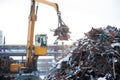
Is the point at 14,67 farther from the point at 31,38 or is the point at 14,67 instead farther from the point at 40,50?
the point at 31,38

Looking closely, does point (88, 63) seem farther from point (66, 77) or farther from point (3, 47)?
point (3, 47)

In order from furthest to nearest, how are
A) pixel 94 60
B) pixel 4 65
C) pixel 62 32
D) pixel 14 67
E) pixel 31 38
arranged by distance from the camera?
1. pixel 4 65
2. pixel 14 67
3. pixel 31 38
4. pixel 62 32
5. pixel 94 60

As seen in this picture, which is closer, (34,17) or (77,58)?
(77,58)

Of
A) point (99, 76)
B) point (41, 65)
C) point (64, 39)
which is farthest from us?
point (41, 65)

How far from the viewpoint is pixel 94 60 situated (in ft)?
32.5

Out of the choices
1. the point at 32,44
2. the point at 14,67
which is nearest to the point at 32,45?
the point at 32,44

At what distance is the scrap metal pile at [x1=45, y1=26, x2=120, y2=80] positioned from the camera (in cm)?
935

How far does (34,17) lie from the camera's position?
18859mm

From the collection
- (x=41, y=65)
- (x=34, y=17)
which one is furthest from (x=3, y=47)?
(x=34, y=17)

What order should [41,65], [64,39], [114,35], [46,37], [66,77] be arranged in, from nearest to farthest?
[66,77], [114,35], [64,39], [46,37], [41,65]

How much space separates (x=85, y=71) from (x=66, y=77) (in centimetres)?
75

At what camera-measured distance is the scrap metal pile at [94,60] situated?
9352 millimetres

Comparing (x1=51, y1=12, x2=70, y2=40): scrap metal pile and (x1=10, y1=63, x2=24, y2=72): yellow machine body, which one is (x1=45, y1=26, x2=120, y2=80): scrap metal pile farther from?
(x1=10, y1=63, x2=24, y2=72): yellow machine body

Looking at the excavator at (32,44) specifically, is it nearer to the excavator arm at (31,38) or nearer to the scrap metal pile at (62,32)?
the excavator arm at (31,38)
